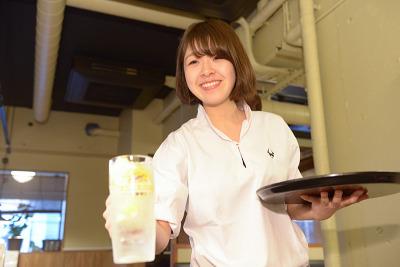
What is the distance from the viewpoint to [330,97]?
205cm

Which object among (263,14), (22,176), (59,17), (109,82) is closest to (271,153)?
(263,14)

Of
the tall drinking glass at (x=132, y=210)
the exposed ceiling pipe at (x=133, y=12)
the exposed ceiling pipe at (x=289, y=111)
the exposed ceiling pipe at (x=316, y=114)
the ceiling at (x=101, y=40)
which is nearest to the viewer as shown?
the tall drinking glass at (x=132, y=210)

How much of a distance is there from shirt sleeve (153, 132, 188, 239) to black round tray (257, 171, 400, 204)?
0.21 meters

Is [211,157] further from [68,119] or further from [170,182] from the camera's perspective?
[68,119]

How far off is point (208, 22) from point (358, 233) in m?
1.24

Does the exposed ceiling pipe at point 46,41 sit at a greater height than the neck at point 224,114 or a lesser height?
greater

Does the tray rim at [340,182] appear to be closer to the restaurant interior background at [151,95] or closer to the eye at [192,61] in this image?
the eye at [192,61]

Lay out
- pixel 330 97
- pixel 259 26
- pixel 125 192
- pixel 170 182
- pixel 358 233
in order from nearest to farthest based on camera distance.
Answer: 1. pixel 125 192
2. pixel 170 182
3. pixel 358 233
4. pixel 330 97
5. pixel 259 26

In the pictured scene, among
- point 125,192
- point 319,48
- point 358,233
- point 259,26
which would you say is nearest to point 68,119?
point 259,26

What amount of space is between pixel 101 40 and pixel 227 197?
2908 mm

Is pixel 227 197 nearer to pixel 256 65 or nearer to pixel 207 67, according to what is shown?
pixel 207 67

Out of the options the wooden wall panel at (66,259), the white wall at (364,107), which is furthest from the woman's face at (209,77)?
the wooden wall panel at (66,259)

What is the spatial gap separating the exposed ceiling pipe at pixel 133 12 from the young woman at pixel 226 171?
166cm

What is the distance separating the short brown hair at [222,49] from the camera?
1.12 meters
